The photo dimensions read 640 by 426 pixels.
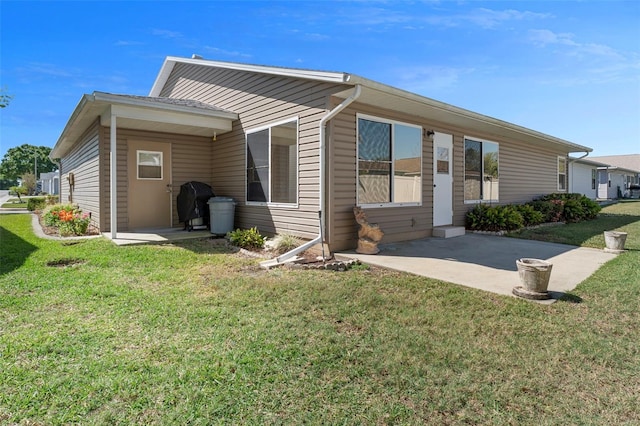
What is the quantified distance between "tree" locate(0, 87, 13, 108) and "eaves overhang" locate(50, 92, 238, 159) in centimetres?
369

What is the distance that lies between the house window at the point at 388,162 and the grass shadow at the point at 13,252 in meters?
5.63

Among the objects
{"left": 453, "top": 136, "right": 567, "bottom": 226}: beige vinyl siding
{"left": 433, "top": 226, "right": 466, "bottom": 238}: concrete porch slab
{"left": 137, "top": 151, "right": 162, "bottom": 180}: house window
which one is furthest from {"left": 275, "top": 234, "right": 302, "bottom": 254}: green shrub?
{"left": 453, "top": 136, "right": 567, "bottom": 226}: beige vinyl siding

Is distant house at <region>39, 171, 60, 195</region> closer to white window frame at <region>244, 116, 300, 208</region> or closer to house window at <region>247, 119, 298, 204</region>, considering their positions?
white window frame at <region>244, 116, 300, 208</region>

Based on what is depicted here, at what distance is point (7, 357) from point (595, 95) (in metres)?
14.6

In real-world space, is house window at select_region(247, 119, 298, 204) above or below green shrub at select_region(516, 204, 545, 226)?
above

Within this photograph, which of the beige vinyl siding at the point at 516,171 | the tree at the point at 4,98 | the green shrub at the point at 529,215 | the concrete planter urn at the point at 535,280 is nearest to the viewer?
the concrete planter urn at the point at 535,280

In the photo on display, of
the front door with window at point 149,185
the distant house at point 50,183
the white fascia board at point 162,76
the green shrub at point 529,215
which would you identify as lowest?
the green shrub at point 529,215

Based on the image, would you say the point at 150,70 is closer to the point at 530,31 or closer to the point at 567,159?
the point at 530,31

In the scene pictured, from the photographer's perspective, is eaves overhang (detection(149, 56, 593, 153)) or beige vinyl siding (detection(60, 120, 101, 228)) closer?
eaves overhang (detection(149, 56, 593, 153))

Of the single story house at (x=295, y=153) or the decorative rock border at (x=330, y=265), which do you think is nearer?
the decorative rock border at (x=330, y=265)

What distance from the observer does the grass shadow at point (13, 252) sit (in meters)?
5.14

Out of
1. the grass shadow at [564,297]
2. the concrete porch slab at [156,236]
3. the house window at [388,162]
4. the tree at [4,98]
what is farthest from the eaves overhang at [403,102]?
the tree at [4,98]

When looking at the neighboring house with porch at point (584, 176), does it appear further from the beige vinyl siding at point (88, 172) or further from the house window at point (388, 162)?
the beige vinyl siding at point (88, 172)

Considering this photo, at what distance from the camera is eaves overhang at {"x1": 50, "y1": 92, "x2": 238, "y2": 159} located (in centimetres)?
688
